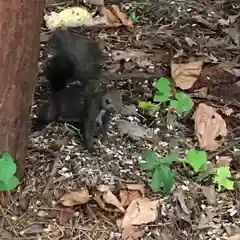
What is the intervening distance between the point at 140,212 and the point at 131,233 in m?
0.09

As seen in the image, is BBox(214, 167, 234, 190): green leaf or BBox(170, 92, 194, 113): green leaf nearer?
BBox(214, 167, 234, 190): green leaf

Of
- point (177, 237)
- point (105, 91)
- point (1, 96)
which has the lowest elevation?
point (177, 237)

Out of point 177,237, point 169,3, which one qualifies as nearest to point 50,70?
point 177,237

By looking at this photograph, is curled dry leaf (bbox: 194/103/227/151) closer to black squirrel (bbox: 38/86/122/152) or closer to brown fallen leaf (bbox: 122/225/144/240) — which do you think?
black squirrel (bbox: 38/86/122/152)

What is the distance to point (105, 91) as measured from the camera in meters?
3.19

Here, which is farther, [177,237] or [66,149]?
[66,149]

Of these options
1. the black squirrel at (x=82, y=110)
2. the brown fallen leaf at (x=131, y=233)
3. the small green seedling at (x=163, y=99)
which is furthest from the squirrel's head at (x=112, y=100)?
the brown fallen leaf at (x=131, y=233)

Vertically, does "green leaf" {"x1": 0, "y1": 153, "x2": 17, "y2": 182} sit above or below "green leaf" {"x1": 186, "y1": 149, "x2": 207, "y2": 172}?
above

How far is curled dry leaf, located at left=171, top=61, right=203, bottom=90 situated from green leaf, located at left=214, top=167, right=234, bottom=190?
0.64 m

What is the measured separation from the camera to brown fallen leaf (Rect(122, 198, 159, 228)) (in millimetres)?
2744

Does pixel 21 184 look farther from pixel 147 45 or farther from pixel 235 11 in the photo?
pixel 235 11

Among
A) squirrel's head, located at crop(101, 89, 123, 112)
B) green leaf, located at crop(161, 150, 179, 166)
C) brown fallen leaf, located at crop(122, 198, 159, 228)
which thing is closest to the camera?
brown fallen leaf, located at crop(122, 198, 159, 228)

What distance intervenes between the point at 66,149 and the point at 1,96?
0.54 metres

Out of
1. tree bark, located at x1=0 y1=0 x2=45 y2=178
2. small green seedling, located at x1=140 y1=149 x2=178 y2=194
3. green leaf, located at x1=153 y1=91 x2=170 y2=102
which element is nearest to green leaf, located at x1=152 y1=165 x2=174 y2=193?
small green seedling, located at x1=140 y1=149 x2=178 y2=194
